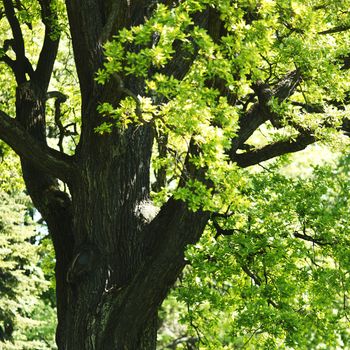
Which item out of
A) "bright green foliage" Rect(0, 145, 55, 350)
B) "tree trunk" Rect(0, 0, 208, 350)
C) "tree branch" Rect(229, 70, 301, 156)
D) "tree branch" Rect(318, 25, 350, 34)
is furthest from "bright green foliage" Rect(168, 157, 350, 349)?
"bright green foliage" Rect(0, 145, 55, 350)

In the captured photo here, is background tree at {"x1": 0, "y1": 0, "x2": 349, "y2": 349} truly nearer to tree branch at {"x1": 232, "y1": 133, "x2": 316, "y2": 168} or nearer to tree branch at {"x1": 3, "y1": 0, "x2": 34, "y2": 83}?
tree branch at {"x1": 232, "y1": 133, "x2": 316, "y2": 168}

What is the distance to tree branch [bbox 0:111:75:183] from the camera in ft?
24.1

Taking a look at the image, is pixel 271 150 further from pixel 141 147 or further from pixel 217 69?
pixel 217 69

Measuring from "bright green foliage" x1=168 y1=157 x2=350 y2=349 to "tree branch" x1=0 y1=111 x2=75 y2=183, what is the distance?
1.73 meters

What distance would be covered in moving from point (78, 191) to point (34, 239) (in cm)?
1782

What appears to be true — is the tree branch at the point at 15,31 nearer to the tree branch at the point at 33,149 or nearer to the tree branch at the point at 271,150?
the tree branch at the point at 33,149

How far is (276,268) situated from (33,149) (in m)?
3.24

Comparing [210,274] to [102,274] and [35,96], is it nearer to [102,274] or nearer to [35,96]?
[102,274]

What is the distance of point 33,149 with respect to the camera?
290 inches

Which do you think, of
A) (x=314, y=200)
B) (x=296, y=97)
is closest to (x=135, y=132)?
(x=314, y=200)

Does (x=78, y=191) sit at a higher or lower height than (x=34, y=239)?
lower

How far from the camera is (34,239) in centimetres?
2455

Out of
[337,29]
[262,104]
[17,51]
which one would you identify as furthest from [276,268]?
[17,51]

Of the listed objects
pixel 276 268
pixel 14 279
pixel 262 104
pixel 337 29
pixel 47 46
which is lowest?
pixel 276 268
